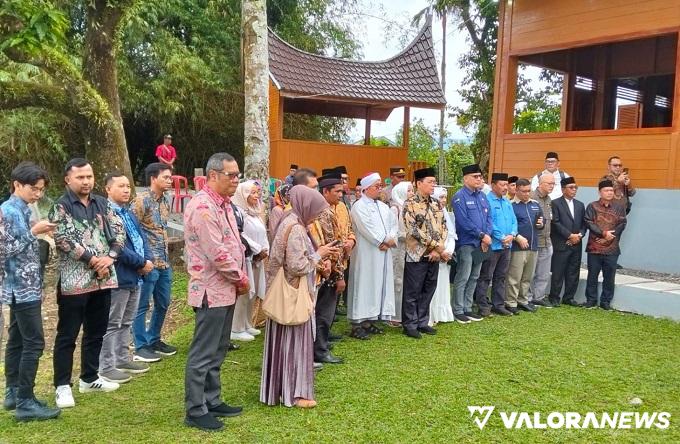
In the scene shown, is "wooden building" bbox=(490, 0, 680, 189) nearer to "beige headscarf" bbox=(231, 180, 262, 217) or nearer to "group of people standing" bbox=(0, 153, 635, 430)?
"group of people standing" bbox=(0, 153, 635, 430)

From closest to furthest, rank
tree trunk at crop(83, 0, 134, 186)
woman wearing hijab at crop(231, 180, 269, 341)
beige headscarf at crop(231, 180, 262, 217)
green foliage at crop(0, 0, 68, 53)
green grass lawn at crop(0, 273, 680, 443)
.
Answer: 1. green grass lawn at crop(0, 273, 680, 443)
2. green foliage at crop(0, 0, 68, 53)
3. woman wearing hijab at crop(231, 180, 269, 341)
4. beige headscarf at crop(231, 180, 262, 217)
5. tree trunk at crop(83, 0, 134, 186)

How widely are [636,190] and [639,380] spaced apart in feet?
16.0

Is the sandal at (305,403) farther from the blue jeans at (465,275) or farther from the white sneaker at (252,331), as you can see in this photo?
the blue jeans at (465,275)

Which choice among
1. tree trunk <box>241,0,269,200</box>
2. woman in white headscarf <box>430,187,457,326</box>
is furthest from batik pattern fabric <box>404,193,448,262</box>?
tree trunk <box>241,0,269,200</box>

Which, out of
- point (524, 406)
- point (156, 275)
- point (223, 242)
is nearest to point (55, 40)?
point (156, 275)

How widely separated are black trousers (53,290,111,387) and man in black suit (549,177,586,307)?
5.70 metres

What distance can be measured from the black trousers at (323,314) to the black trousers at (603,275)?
4040 mm

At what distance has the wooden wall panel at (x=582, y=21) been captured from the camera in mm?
9055

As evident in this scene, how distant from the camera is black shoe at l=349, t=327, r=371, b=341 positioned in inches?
238

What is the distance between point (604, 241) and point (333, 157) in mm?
7711

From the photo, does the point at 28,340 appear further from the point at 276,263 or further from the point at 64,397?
the point at 276,263

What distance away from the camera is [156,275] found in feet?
17.2

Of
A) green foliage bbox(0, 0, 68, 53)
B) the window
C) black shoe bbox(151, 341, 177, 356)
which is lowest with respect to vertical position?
black shoe bbox(151, 341, 177, 356)

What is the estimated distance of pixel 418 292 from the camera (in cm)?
619
